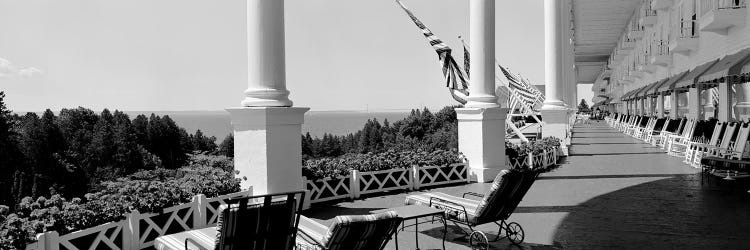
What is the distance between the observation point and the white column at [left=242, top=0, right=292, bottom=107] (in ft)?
28.7

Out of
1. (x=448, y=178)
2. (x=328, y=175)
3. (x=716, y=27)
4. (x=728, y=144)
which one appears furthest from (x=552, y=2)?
(x=328, y=175)

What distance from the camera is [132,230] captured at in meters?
6.55

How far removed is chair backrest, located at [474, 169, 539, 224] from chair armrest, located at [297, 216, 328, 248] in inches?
80.1

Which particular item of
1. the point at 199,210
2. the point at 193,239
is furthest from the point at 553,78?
the point at 193,239

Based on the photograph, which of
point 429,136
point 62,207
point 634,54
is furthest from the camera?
point 429,136

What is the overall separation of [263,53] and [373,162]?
363cm

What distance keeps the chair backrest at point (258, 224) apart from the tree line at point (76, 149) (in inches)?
2174

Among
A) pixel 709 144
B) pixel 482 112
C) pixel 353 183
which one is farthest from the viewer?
pixel 709 144

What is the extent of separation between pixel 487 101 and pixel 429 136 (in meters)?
67.5

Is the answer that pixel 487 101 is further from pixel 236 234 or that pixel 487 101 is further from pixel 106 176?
pixel 106 176

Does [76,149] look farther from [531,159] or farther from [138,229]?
[138,229]

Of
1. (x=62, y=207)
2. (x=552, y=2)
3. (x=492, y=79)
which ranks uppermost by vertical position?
(x=552, y=2)

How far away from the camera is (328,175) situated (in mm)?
10383

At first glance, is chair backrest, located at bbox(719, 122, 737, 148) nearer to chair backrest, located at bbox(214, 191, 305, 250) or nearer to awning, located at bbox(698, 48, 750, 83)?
awning, located at bbox(698, 48, 750, 83)
